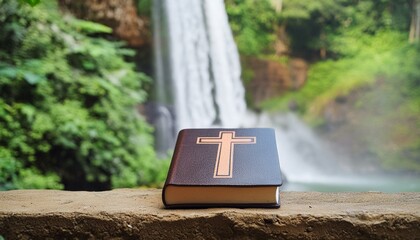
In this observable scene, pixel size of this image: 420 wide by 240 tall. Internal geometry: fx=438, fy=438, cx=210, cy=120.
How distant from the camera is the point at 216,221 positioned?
0.97m

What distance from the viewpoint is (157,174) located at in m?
4.99

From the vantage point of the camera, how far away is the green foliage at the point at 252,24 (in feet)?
28.9

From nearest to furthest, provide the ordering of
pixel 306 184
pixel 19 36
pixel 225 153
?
pixel 225 153 → pixel 19 36 → pixel 306 184

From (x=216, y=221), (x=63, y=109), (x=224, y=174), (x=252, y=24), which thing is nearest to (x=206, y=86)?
(x=252, y=24)

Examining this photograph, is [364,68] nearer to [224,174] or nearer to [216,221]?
[224,174]

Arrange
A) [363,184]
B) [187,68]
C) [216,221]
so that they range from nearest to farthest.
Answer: [216,221], [363,184], [187,68]

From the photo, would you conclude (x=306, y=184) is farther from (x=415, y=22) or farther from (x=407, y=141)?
(x=415, y=22)

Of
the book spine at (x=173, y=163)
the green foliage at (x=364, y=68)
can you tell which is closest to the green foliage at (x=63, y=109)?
the book spine at (x=173, y=163)

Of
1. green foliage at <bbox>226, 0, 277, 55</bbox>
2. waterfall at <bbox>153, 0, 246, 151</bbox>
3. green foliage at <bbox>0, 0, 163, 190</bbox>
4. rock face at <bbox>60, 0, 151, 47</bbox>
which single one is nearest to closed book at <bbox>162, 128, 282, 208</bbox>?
green foliage at <bbox>0, 0, 163, 190</bbox>

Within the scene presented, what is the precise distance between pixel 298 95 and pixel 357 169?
1907 mm

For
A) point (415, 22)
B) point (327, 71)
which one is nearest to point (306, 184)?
point (327, 71)

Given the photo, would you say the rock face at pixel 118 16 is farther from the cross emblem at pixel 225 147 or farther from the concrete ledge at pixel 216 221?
the concrete ledge at pixel 216 221

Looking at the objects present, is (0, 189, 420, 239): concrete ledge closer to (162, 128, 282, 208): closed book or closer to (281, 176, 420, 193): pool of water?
(162, 128, 282, 208): closed book

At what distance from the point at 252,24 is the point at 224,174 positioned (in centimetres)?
843
